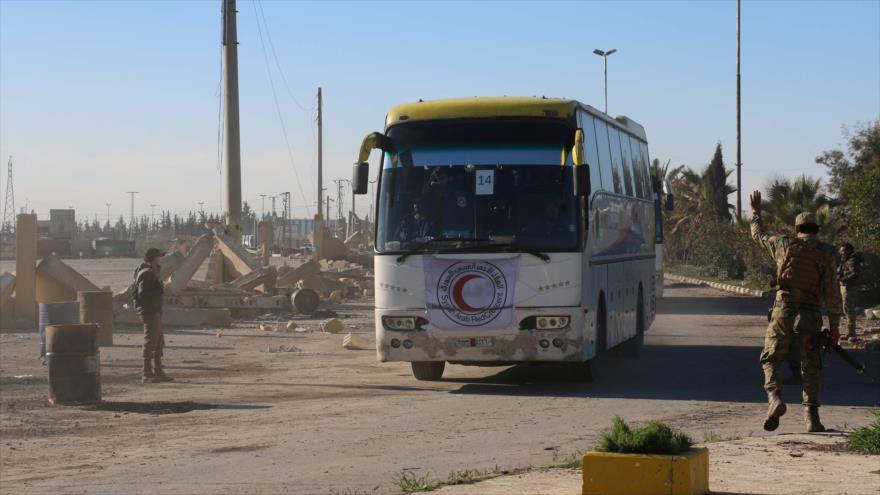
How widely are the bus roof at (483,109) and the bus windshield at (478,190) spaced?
126 millimetres

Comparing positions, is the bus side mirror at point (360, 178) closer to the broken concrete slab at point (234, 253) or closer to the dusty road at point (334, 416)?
the dusty road at point (334, 416)

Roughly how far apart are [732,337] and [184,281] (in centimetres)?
1298

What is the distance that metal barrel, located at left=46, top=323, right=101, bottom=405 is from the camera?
52.1ft

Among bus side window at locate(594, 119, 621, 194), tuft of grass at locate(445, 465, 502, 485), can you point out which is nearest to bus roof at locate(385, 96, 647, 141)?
bus side window at locate(594, 119, 621, 194)

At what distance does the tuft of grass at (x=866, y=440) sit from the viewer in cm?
1016

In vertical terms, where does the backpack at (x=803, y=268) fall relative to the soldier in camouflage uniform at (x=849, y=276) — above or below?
above

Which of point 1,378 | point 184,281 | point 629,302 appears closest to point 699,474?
point 629,302

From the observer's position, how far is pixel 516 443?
11703mm

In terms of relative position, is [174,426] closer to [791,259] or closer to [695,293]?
[791,259]

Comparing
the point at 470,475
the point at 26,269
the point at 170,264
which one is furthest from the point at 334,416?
the point at 170,264

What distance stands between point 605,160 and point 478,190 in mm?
3200

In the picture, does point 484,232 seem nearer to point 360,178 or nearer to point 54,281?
point 360,178

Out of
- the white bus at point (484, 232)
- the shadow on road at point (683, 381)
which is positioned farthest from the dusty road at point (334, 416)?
the white bus at point (484, 232)

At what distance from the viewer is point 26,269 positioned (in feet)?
89.5
